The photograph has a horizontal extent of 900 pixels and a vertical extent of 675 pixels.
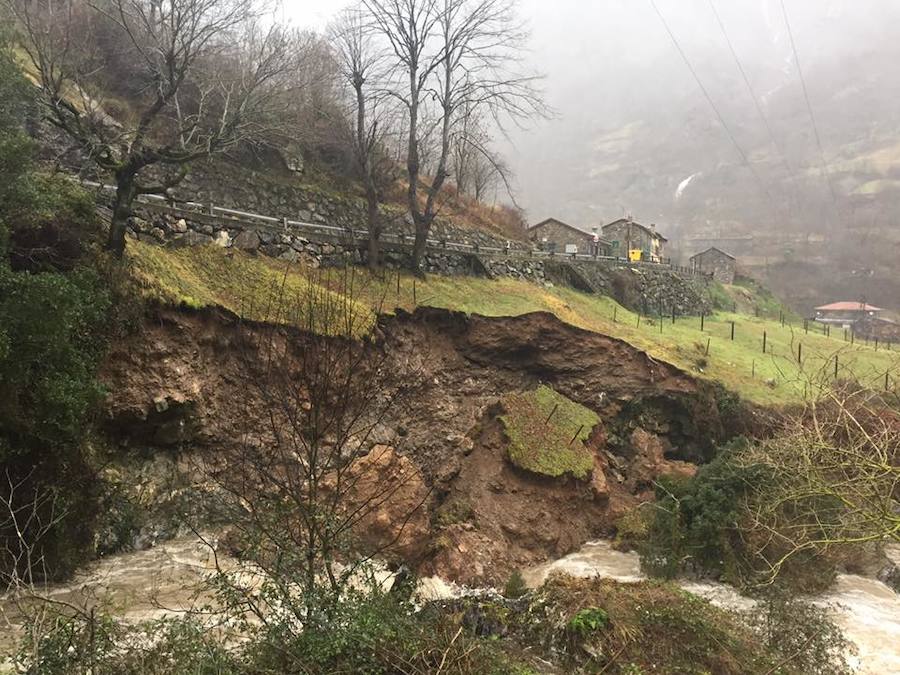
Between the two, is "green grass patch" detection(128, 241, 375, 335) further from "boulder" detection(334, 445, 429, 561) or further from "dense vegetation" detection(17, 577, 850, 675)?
"dense vegetation" detection(17, 577, 850, 675)

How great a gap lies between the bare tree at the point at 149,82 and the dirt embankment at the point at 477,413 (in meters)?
3.05

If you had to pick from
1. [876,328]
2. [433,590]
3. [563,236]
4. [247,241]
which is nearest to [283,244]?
[247,241]

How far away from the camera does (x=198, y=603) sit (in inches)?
346

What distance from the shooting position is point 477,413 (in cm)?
1677

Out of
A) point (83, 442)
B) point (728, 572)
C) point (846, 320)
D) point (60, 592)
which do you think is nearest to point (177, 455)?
point (83, 442)

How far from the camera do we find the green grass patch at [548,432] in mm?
15531

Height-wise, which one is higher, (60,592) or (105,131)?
(105,131)

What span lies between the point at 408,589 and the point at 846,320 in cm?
7112

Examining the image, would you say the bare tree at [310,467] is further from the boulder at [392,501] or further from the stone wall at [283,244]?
the stone wall at [283,244]

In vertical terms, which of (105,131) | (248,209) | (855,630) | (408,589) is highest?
(105,131)

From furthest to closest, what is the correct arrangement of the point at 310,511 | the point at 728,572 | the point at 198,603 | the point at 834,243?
the point at 834,243 < the point at 728,572 < the point at 198,603 < the point at 310,511

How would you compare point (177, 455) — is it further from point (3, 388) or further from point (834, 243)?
point (834, 243)

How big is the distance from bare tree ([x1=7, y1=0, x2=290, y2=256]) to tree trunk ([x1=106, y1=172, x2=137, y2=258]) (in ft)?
0.07

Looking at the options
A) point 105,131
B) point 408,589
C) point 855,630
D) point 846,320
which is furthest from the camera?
point 846,320
